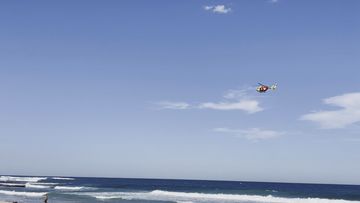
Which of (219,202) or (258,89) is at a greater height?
(258,89)

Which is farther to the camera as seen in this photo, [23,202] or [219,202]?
[219,202]

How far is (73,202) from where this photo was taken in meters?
43.8

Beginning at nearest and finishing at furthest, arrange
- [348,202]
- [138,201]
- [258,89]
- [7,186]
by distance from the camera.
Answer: [258,89], [138,201], [348,202], [7,186]

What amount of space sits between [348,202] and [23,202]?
110 feet

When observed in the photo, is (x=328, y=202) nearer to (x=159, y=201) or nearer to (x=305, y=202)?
(x=305, y=202)

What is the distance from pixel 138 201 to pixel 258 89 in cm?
2791

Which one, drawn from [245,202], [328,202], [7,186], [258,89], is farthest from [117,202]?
[7,186]

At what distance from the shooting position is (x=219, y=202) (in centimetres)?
4659

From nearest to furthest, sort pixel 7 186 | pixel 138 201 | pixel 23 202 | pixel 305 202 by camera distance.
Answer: pixel 23 202, pixel 138 201, pixel 305 202, pixel 7 186

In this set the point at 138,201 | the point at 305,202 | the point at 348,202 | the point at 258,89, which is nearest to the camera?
the point at 258,89

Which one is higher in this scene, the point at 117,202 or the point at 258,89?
the point at 258,89

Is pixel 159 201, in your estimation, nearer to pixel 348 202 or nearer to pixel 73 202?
pixel 73 202

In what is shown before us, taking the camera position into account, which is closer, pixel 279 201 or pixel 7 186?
pixel 279 201

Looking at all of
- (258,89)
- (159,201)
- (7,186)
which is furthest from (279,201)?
(7,186)
